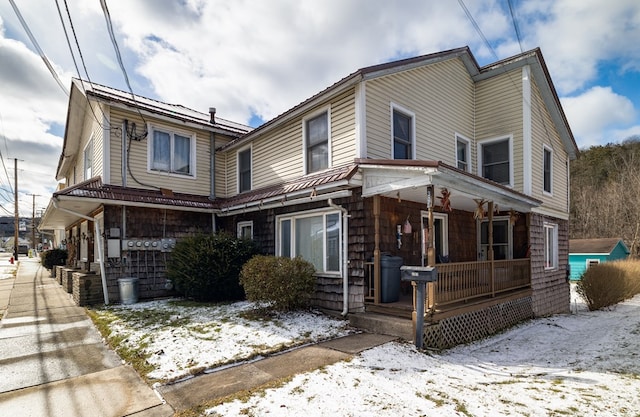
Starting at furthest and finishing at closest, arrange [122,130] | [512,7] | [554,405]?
[122,130], [512,7], [554,405]

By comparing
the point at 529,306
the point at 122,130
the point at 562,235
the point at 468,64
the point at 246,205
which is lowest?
the point at 529,306

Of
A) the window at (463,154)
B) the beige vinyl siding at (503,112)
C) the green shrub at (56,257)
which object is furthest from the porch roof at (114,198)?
the beige vinyl siding at (503,112)

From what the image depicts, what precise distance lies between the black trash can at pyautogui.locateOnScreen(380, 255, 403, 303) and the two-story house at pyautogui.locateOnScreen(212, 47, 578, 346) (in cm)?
3

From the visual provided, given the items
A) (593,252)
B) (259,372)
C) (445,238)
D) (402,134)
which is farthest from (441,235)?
(593,252)

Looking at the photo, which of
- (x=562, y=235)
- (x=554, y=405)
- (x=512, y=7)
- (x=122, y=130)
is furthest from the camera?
(x=562, y=235)

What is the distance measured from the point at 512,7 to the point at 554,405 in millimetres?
6498

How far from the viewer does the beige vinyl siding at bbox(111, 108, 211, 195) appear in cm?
998

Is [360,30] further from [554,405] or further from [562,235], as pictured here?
[562,235]

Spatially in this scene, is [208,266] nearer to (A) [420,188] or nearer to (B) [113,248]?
(B) [113,248]

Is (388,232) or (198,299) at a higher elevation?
(388,232)

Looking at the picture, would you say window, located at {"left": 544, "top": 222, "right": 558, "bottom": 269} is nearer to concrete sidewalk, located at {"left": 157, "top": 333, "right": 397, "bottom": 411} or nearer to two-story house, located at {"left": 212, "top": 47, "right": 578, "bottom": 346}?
two-story house, located at {"left": 212, "top": 47, "right": 578, "bottom": 346}

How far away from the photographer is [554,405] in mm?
3750

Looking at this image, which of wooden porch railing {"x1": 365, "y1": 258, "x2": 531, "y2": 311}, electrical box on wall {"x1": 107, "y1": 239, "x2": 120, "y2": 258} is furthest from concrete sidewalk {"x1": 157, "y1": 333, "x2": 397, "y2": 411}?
electrical box on wall {"x1": 107, "y1": 239, "x2": 120, "y2": 258}

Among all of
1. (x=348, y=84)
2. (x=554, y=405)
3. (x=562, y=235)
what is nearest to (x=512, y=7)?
(x=348, y=84)
